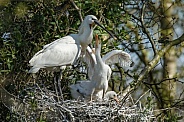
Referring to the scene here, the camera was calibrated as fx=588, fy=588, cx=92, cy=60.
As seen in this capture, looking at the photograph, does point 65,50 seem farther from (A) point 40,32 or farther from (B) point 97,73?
(A) point 40,32

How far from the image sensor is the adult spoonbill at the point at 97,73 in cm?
490

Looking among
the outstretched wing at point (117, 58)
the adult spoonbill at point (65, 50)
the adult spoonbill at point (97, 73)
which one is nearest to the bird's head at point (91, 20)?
the adult spoonbill at point (65, 50)

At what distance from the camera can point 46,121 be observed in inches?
175

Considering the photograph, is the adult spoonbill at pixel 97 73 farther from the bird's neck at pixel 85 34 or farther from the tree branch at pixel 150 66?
the tree branch at pixel 150 66

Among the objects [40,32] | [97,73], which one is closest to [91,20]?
[97,73]

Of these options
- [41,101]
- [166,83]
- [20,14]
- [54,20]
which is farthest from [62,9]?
[166,83]

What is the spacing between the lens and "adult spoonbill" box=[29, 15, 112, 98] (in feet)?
15.7

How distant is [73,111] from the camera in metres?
4.51

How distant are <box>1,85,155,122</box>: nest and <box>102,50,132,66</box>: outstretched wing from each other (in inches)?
19.0

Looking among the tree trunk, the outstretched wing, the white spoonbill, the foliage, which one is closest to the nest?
the foliage

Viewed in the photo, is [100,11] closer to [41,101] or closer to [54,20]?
[54,20]

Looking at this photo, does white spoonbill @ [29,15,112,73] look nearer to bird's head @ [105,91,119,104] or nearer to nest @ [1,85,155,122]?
nest @ [1,85,155,122]

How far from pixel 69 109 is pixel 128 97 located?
55 cm

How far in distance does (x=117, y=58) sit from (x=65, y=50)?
0.54 meters
